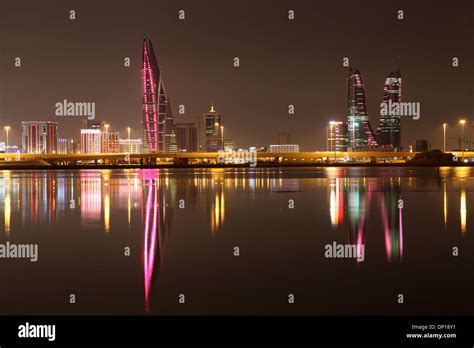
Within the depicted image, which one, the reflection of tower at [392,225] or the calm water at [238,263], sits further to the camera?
the reflection of tower at [392,225]

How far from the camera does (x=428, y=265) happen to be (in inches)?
502

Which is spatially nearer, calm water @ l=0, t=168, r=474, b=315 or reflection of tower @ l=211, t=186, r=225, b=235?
calm water @ l=0, t=168, r=474, b=315

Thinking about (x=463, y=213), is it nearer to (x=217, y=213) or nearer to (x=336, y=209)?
(x=336, y=209)

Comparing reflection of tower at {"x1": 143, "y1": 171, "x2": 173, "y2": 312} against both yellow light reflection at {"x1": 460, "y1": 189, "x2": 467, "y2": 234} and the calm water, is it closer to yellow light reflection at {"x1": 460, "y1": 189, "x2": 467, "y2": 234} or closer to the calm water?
the calm water

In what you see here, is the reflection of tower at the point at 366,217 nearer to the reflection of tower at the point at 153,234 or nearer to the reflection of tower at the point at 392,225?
the reflection of tower at the point at 392,225

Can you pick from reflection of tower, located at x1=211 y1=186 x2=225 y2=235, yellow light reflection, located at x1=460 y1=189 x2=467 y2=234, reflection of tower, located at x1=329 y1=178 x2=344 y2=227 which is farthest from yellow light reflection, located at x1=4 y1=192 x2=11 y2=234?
yellow light reflection, located at x1=460 y1=189 x2=467 y2=234

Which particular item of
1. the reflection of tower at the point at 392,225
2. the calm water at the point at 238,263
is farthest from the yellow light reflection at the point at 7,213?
the reflection of tower at the point at 392,225

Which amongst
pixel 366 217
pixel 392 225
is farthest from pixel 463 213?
pixel 392 225

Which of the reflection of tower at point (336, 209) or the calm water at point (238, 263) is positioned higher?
the reflection of tower at point (336, 209)

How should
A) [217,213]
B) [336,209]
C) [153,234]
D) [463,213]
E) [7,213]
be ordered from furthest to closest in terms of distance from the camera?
[336,209], [7,213], [217,213], [463,213], [153,234]

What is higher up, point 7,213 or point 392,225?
point 7,213

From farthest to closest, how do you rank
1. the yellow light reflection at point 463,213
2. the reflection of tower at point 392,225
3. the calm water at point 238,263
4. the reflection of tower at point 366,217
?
the yellow light reflection at point 463,213 → the reflection of tower at point 366,217 → the reflection of tower at point 392,225 → the calm water at point 238,263

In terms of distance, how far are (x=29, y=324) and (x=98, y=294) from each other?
5.15 feet

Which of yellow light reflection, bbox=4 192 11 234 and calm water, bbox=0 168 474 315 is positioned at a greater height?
yellow light reflection, bbox=4 192 11 234
